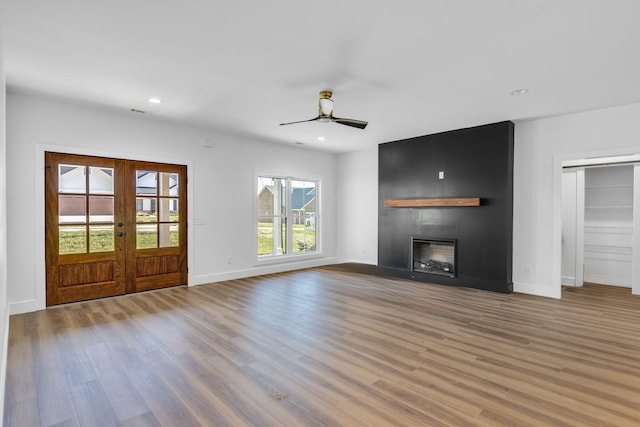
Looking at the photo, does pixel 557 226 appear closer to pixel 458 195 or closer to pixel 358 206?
pixel 458 195

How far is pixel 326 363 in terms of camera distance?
2.77 meters

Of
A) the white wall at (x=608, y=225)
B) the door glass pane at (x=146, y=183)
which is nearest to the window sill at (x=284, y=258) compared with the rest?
the door glass pane at (x=146, y=183)

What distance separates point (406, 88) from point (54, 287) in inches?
206

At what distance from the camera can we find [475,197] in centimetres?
552

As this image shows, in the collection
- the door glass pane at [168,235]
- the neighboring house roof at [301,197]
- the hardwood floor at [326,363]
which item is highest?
the neighboring house roof at [301,197]

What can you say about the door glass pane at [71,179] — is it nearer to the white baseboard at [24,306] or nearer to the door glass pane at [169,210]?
the door glass pane at [169,210]

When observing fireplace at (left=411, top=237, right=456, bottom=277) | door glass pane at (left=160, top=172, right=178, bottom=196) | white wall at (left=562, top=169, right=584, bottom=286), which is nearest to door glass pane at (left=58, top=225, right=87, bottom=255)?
door glass pane at (left=160, top=172, right=178, bottom=196)

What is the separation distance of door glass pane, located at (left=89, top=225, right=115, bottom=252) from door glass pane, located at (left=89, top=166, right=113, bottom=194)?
1.72 feet

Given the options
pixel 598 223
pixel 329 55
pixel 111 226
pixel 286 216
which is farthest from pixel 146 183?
pixel 598 223

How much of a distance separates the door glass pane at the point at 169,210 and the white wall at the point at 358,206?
157 inches

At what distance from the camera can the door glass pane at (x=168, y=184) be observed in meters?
5.44

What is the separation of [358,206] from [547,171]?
3858mm

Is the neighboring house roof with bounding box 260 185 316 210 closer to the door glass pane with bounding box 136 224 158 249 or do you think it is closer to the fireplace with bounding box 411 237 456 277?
the fireplace with bounding box 411 237 456 277

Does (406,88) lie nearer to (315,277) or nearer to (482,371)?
(482,371)
